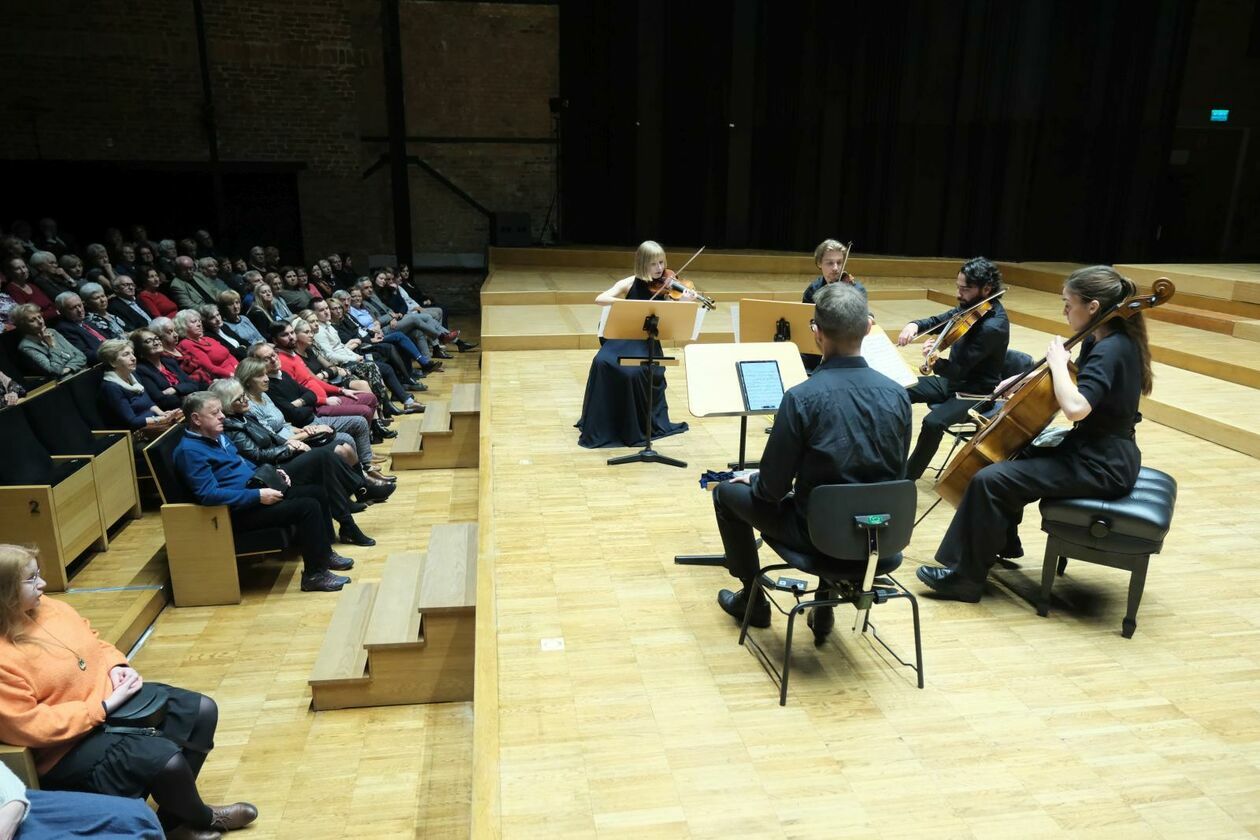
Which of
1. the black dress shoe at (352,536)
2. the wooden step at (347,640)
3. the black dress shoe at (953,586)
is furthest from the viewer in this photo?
the black dress shoe at (352,536)

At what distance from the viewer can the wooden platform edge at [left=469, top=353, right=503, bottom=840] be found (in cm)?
221

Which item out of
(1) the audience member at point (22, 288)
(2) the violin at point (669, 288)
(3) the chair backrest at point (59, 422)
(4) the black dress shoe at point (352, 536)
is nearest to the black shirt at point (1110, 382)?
(2) the violin at point (669, 288)

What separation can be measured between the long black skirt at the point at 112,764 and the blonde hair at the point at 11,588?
1.26 ft

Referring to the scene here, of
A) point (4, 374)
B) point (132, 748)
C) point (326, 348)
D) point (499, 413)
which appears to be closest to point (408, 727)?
point (132, 748)

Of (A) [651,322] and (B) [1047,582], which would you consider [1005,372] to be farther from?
(A) [651,322]

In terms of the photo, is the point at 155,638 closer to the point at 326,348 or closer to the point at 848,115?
the point at 326,348

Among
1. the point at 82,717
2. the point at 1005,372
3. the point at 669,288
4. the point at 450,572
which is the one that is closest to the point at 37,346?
the point at 450,572

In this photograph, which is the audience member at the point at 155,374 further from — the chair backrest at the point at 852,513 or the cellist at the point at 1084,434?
the cellist at the point at 1084,434

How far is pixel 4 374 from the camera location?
4695 mm

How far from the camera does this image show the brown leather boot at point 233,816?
287cm

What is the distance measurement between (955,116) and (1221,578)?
8.77 metres

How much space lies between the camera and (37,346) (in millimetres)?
5152

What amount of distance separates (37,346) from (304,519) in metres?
2.17

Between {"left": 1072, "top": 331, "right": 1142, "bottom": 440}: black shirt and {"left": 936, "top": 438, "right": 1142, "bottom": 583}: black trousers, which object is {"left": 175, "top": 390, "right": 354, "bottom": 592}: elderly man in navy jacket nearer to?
{"left": 936, "top": 438, "right": 1142, "bottom": 583}: black trousers
